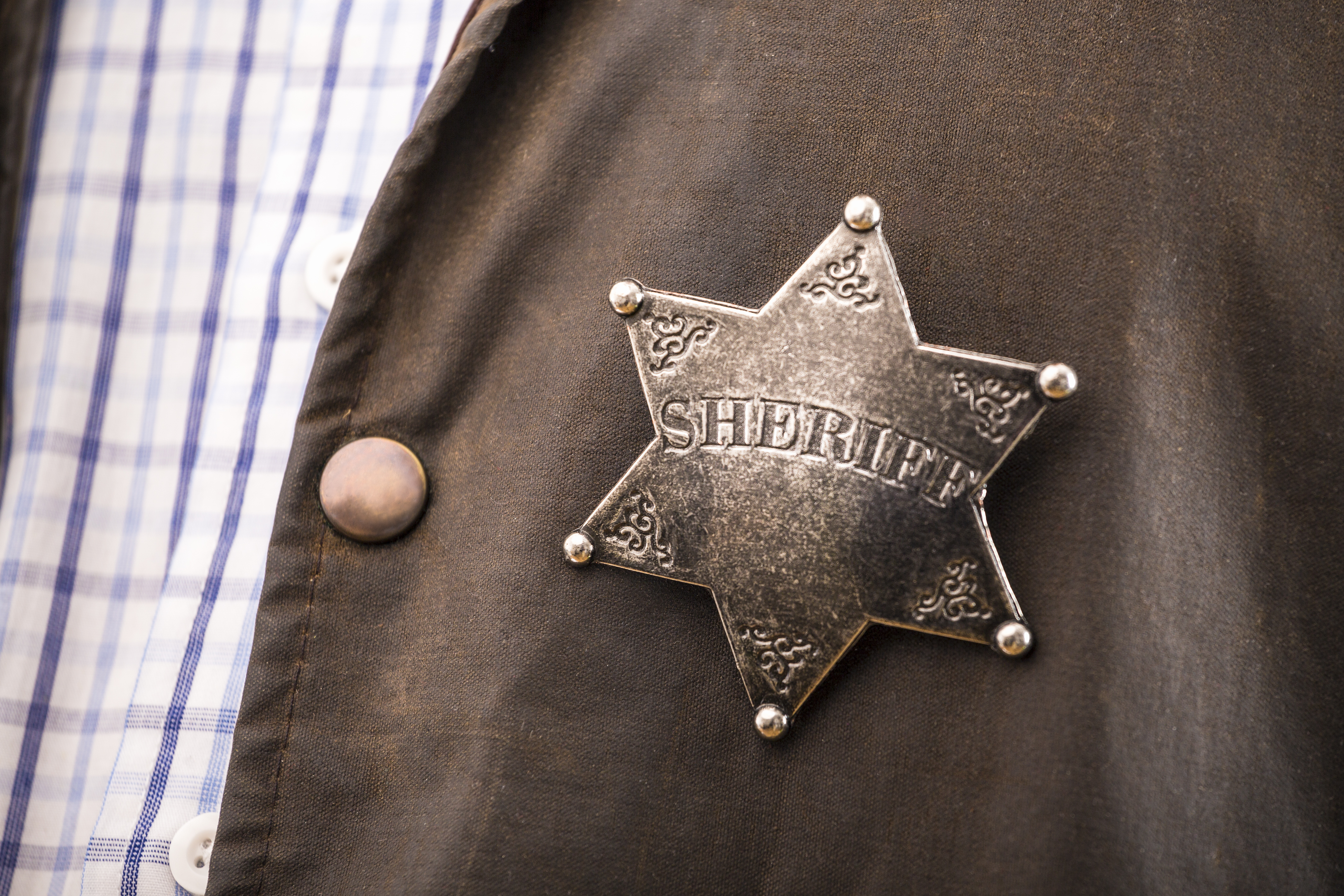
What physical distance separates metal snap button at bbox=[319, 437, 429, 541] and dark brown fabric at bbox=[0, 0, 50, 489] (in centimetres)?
49

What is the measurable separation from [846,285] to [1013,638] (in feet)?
0.63

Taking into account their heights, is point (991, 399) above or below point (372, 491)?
above

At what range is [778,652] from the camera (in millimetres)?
472

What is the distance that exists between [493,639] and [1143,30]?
493 mm

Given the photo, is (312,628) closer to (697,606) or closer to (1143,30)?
(697,606)

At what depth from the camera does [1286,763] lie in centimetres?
47

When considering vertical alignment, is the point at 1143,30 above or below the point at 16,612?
above

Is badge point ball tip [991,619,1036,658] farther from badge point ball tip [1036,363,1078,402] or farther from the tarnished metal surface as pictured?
badge point ball tip [1036,363,1078,402]

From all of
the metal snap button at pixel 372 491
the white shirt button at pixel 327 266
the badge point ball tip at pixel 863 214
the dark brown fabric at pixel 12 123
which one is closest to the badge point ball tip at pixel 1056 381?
the badge point ball tip at pixel 863 214

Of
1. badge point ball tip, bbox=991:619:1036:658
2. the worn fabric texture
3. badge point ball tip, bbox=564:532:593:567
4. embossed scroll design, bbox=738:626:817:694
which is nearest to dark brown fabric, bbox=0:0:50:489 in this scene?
the worn fabric texture

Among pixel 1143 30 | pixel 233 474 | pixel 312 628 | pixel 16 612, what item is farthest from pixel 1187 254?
pixel 16 612

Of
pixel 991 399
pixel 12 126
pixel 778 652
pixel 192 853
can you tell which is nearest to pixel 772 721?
pixel 778 652

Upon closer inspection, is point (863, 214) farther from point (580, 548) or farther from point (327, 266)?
point (327, 266)

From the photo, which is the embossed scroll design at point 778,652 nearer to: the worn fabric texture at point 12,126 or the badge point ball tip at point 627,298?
the badge point ball tip at point 627,298
